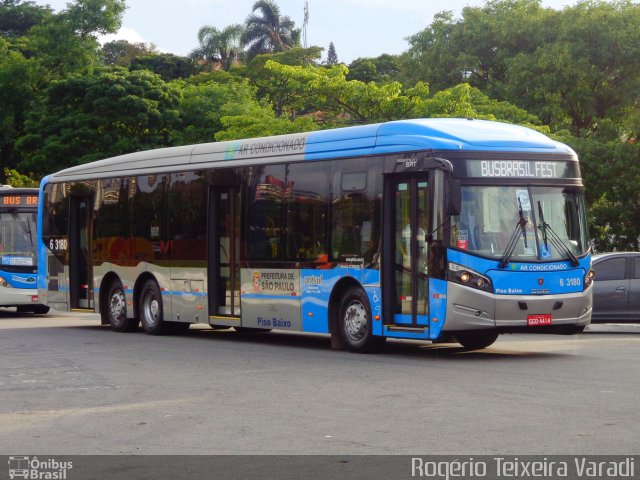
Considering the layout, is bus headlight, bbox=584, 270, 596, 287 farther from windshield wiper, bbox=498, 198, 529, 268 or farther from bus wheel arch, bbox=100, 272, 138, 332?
bus wheel arch, bbox=100, 272, 138, 332

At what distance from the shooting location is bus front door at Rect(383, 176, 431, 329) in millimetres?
15922

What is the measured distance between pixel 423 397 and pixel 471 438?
2.71 metres

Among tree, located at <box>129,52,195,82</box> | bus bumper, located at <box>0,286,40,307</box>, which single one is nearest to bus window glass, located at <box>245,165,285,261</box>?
bus bumper, located at <box>0,286,40,307</box>

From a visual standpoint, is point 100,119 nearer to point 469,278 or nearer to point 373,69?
point 373,69

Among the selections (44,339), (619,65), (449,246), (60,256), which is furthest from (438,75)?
(449,246)

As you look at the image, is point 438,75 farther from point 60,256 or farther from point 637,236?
point 60,256

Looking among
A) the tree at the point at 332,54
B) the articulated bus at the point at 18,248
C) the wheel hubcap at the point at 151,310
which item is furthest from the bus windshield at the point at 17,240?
the tree at the point at 332,54

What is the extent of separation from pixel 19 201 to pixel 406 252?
614 inches

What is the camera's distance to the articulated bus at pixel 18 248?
1133 inches

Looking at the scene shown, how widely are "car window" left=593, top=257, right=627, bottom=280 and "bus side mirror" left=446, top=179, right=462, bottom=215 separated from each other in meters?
8.36

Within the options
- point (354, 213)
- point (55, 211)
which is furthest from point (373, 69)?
point (354, 213)

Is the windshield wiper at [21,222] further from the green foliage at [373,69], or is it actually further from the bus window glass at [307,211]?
the green foliage at [373,69]
